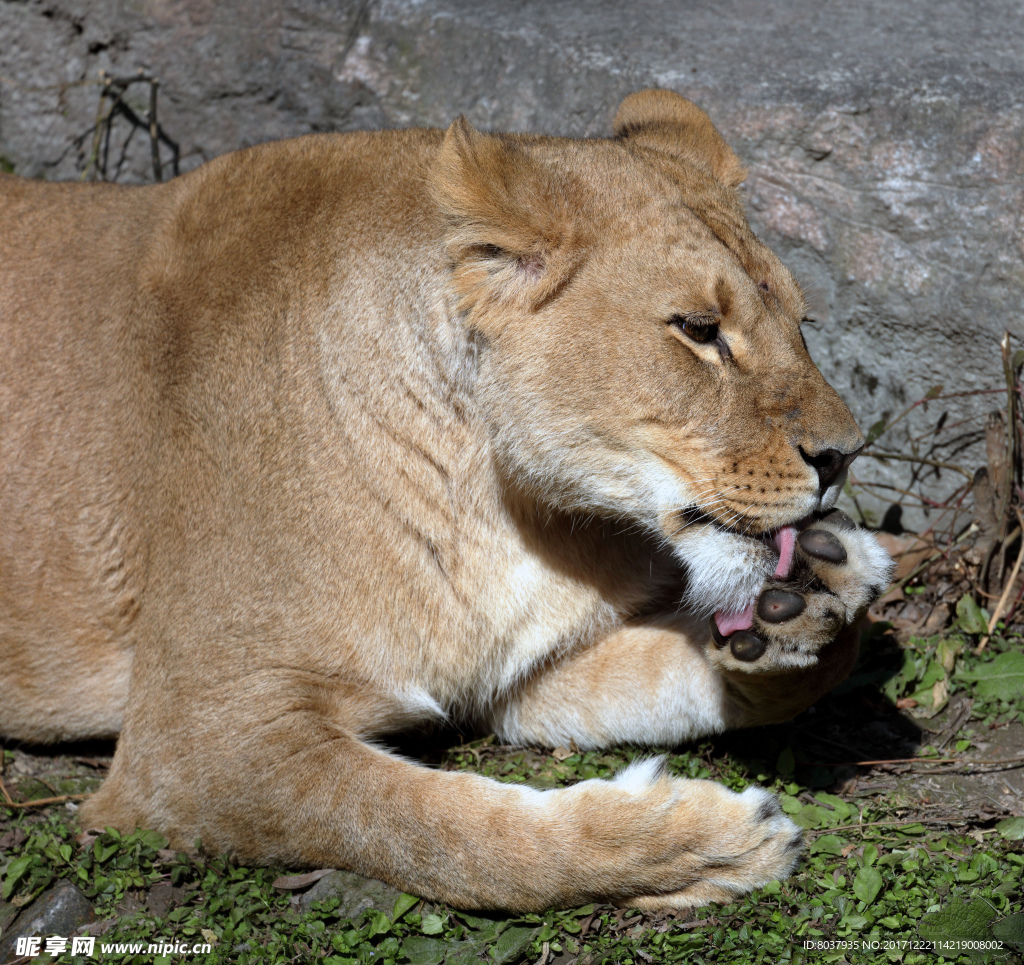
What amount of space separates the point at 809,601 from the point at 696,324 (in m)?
0.80

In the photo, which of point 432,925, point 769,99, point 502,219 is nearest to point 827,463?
point 502,219

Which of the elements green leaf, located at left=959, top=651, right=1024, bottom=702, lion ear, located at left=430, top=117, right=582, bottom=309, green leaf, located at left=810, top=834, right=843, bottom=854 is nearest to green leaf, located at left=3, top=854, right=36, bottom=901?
lion ear, located at left=430, top=117, right=582, bottom=309

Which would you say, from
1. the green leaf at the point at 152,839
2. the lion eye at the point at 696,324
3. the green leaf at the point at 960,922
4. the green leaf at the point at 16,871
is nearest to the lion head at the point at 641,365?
the lion eye at the point at 696,324

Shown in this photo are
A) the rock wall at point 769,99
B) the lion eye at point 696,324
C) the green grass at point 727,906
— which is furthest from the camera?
the rock wall at point 769,99

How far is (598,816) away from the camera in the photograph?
287cm

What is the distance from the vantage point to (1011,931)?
2.62 m

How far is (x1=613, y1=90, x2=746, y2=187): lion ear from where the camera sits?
3494 millimetres

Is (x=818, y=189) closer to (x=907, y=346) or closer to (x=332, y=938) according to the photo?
(x=907, y=346)

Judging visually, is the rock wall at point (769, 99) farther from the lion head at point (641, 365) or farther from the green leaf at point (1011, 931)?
the green leaf at point (1011, 931)

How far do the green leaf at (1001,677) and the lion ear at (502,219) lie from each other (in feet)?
6.67

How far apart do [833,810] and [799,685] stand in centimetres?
40

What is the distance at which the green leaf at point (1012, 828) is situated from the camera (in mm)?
2977

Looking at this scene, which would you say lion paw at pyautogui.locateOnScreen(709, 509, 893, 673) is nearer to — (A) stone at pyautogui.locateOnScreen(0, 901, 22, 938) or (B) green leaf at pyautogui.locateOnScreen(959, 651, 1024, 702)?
(B) green leaf at pyautogui.locateOnScreen(959, 651, 1024, 702)

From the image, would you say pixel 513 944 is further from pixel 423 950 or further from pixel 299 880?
pixel 299 880
